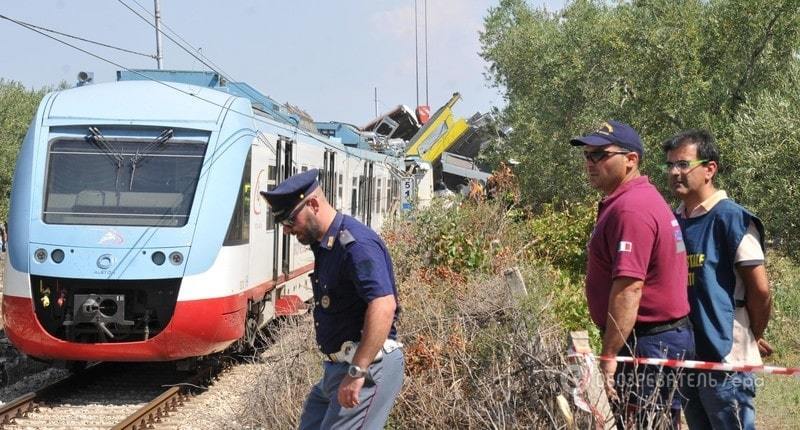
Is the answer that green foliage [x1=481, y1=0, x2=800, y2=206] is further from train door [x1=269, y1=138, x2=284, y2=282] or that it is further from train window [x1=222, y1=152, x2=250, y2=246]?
train window [x1=222, y1=152, x2=250, y2=246]

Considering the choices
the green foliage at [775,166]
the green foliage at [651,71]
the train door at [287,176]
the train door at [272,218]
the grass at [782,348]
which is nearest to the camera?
the grass at [782,348]

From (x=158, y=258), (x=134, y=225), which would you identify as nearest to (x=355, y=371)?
(x=158, y=258)

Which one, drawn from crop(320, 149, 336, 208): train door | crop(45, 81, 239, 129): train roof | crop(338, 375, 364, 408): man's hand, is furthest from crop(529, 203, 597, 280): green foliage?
crop(338, 375, 364, 408): man's hand

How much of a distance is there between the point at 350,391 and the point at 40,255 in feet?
18.8

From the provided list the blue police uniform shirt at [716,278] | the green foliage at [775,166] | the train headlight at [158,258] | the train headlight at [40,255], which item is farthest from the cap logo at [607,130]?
the green foliage at [775,166]

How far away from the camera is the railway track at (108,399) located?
26.6 ft

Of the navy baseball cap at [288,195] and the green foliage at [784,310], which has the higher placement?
the navy baseball cap at [288,195]

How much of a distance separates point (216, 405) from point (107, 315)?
4.47 feet

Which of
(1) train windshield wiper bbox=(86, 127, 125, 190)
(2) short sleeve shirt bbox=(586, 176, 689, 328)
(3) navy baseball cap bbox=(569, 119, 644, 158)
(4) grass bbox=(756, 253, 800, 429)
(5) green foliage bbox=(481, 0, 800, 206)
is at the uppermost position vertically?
(5) green foliage bbox=(481, 0, 800, 206)

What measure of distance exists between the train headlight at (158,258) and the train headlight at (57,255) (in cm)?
85

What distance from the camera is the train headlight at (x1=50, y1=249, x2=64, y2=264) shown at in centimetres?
862

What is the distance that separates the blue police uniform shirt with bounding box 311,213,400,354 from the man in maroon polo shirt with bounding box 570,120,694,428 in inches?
39.9

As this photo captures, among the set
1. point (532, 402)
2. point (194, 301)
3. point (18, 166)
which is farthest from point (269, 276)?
point (532, 402)

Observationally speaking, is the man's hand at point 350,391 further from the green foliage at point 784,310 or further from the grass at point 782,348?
the green foliage at point 784,310
